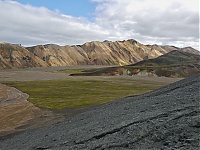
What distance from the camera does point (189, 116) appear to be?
57.0 feet

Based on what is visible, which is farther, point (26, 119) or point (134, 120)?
point (26, 119)

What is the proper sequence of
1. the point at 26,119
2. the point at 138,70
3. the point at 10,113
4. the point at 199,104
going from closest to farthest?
the point at 199,104, the point at 26,119, the point at 10,113, the point at 138,70

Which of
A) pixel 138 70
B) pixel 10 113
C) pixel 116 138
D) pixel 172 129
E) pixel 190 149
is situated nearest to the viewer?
pixel 190 149

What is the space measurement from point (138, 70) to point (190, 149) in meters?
159

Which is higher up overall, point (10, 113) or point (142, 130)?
point (142, 130)

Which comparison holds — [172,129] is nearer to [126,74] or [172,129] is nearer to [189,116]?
[189,116]

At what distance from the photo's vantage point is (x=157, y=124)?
17.2 metres

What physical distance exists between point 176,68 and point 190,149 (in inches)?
6612

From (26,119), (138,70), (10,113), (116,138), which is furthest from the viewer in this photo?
(138,70)

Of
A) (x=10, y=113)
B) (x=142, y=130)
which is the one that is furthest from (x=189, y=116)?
(x=10, y=113)

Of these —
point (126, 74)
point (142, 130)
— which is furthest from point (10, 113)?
point (126, 74)

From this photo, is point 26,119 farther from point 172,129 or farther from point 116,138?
point 172,129

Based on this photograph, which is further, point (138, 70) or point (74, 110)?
point (138, 70)

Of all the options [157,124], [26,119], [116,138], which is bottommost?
[26,119]
